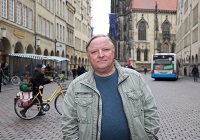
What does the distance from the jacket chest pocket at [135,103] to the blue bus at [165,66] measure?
1305 inches

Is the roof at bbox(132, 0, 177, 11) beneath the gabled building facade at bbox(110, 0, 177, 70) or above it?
above

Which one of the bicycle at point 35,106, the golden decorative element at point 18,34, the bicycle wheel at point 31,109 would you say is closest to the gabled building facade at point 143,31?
the golden decorative element at point 18,34

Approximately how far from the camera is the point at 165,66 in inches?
1390

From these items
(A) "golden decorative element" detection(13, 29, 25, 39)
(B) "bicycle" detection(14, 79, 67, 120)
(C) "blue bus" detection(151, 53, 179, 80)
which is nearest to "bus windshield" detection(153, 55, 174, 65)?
(C) "blue bus" detection(151, 53, 179, 80)

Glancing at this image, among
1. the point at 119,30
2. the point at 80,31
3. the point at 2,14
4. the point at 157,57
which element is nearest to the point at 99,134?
the point at 2,14

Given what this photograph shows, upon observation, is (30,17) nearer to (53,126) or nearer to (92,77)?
(53,126)

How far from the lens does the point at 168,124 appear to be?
27.6ft

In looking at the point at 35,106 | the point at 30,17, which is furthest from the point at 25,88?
the point at 30,17

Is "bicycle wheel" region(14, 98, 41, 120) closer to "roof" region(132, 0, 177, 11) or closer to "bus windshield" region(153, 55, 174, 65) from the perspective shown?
"bus windshield" region(153, 55, 174, 65)

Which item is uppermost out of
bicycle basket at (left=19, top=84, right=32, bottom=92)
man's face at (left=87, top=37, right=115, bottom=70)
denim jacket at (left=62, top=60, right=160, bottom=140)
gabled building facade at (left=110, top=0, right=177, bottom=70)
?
gabled building facade at (left=110, top=0, right=177, bottom=70)

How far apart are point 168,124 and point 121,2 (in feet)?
254

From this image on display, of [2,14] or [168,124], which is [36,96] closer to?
[168,124]

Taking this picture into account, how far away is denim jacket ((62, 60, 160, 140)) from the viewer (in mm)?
2680

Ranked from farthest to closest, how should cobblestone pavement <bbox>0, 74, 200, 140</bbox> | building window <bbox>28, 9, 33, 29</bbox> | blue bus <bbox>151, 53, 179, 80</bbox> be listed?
blue bus <bbox>151, 53, 179, 80</bbox> < building window <bbox>28, 9, 33, 29</bbox> < cobblestone pavement <bbox>0, 74, 200, 140</bbox>
